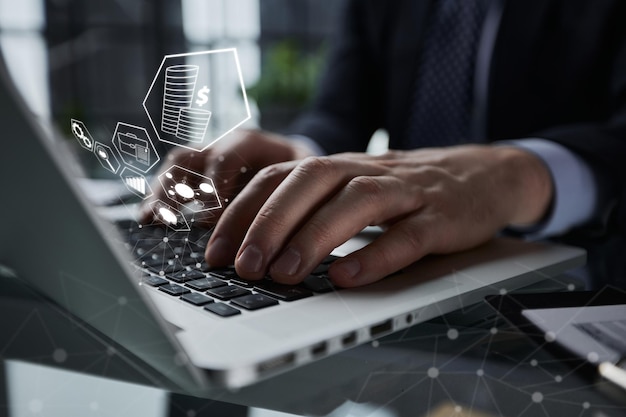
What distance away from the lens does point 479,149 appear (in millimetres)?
503

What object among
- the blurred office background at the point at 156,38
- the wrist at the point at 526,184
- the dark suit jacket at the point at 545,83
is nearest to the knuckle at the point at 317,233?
the wrist at the point at 526,184

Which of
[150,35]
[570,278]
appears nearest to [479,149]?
[570,278]

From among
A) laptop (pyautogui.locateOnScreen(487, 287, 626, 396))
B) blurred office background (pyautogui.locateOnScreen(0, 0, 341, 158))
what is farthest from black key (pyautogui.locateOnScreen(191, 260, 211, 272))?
blurred office background (pyautogui.locateOnScreen(0, 0, 341, 158))

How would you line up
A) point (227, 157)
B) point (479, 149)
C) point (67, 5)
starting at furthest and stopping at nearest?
point (67, 5), point (479, 149), point (227, 157)

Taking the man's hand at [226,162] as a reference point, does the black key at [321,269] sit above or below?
below

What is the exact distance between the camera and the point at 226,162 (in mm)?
333

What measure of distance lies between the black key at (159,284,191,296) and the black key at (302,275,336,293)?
0.07m

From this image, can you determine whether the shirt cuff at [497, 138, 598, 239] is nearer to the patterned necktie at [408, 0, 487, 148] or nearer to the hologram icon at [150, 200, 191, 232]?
the patterned necktie at [408, 0, 487, 148]

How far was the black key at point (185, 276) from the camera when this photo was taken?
331 millimetres

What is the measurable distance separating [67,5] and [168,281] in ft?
11.5

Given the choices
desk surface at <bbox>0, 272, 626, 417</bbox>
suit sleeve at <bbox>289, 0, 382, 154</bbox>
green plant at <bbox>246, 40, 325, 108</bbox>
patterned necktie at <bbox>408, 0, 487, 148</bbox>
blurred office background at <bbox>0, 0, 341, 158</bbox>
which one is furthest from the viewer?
green plant at <bbox>246, 40, 325, 108</bbox>

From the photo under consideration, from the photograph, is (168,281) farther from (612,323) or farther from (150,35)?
(150,35)

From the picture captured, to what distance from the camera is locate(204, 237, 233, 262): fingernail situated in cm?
33

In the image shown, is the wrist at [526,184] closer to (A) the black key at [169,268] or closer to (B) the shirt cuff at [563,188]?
(B) the shirt cuff at [563,188]
